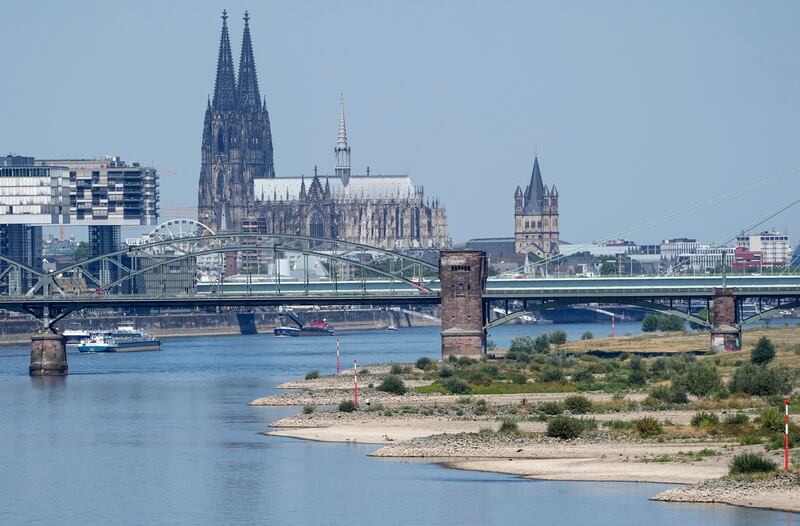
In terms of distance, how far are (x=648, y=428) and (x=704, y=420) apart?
A: 2.91 metres

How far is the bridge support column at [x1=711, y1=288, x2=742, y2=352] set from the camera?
109500 mm

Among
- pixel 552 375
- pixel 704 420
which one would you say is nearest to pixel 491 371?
pixel 552 375

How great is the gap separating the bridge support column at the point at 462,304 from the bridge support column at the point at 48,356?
2145 centimetres

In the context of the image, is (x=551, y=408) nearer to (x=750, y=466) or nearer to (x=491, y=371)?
(x=750, y=466)

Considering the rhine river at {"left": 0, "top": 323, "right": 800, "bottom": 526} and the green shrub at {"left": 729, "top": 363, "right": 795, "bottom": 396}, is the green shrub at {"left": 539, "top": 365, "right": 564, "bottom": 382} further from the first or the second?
the rhine river at {"left": 0, "top": 323, "right": 800, "bottom": 526}

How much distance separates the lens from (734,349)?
4309 inches

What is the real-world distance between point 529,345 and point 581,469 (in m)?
68.5

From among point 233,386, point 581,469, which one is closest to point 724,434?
point 581,469

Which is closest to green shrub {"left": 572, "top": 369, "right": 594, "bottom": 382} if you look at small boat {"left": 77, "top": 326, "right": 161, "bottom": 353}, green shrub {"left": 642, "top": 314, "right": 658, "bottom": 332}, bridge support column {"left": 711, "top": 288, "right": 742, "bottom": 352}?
bridge support column {"left": 711, "top": 288, "right": 742, "bottom": 352}

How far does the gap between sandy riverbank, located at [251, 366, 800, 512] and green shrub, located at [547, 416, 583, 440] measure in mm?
305

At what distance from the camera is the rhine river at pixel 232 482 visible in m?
48.1

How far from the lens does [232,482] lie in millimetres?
54844

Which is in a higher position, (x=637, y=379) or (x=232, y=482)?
(x=637, y=379)

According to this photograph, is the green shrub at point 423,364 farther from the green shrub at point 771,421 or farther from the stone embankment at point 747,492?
the stone embankment at point 747,492
